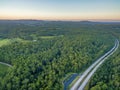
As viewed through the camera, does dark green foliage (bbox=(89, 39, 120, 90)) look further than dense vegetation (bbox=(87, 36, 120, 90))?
Yes

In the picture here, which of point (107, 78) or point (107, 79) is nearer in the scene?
point (107, 79)

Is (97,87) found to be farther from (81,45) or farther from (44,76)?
(81,45)

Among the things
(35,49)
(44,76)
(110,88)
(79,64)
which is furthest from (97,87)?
(35,49)

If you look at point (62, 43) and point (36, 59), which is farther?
point (62, 43)

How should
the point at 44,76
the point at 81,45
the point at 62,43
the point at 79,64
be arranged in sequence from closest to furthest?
1. the point at 44,76
2. the point at 79,64
3. the point at 81,45
4. the point at 62,43

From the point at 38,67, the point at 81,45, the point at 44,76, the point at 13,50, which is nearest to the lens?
the point at 44,76

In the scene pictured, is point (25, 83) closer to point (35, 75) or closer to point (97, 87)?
point (35, 75)

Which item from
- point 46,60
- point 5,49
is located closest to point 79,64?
point 46,60

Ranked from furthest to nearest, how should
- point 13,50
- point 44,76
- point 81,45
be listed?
1. point 81,45
2. point 13,50
3. point 44,76

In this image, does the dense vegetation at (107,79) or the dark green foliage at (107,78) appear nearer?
the dense vegetation at (107,79)
